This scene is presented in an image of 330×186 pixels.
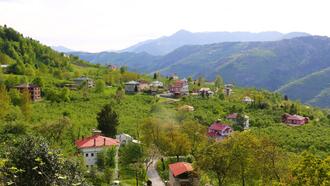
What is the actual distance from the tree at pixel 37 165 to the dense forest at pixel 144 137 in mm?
34

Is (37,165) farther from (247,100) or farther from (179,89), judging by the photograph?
(179,89)

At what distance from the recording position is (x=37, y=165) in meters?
13.8

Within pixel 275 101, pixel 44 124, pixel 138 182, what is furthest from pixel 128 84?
pixel 138 182

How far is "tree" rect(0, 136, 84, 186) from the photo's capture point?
12820 mm

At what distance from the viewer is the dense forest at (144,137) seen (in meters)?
15.0

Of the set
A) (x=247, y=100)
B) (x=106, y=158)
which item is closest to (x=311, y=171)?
(x=106, y=158)

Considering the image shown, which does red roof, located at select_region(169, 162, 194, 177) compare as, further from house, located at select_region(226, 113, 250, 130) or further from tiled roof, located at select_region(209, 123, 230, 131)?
house, located at select_region(226, 113, 250, 130)

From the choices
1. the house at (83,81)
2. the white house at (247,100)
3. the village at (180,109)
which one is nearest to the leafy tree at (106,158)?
the village at (180,109)

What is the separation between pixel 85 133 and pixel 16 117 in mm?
9412

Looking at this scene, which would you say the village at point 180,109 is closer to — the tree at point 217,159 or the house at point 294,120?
the house at point 294,120

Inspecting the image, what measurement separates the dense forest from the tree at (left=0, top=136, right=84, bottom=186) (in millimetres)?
34

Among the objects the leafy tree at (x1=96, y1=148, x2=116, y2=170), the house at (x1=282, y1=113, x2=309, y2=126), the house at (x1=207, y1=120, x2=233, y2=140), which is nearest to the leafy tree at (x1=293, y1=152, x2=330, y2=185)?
the leafy tree at (x1=96, y1=148, x2=116, y2=170)

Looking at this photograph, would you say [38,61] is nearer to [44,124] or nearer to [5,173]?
[44,124]

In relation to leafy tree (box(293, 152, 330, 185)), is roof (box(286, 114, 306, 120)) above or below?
below
